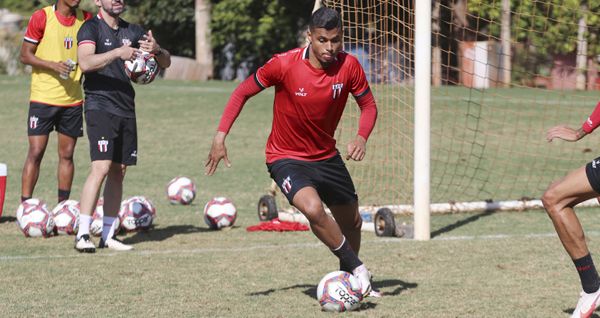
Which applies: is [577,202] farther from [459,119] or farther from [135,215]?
[459,119]

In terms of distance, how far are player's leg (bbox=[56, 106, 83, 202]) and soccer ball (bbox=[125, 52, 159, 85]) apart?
1.87 meters

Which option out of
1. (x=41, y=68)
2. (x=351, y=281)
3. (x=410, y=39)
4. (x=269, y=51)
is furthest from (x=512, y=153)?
(x=269, y=51)

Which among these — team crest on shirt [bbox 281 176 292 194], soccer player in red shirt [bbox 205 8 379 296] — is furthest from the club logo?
team crest on shirt [bbox 281 176 292 194]

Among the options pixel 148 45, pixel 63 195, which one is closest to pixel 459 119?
pixel 63 195

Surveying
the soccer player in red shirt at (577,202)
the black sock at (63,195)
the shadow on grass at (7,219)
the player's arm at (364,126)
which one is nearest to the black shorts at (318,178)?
the player's arm at (364,126)

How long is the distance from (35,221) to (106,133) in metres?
1.33

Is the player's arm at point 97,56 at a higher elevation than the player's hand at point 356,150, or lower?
higher

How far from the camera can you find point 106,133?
9.23 metres

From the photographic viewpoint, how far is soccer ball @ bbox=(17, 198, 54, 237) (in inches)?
393

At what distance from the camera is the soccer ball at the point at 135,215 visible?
33.9ft

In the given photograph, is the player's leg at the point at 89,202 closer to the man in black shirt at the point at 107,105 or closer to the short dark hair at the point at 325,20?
the man in black shirt at the point at 107,105

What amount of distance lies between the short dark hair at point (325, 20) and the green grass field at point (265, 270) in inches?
69.6

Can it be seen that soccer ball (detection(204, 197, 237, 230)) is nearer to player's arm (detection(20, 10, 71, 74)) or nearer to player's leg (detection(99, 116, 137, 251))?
player's leg (detection(99, 116, 137, 251))

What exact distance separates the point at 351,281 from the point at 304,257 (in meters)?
2.04
